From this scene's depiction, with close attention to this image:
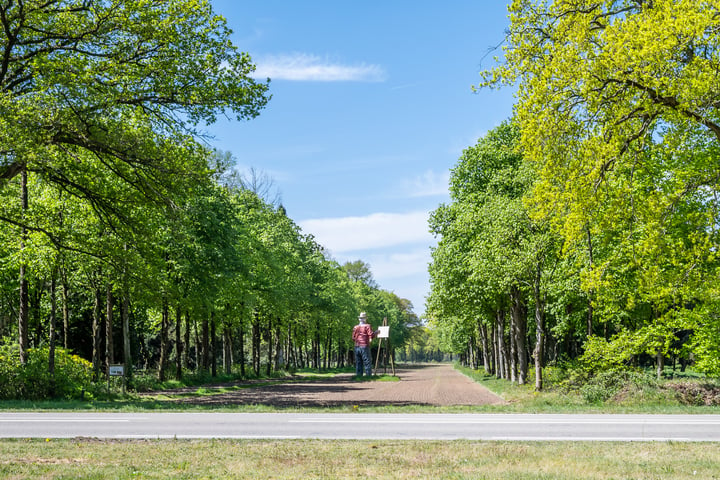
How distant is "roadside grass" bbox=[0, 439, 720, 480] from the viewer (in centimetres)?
744

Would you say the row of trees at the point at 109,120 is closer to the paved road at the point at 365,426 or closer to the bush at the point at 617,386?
the paved road at the point at 365,426

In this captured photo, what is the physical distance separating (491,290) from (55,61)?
21384 mm

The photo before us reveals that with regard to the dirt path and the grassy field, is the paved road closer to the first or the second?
the grassy field

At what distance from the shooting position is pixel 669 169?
76.7ft

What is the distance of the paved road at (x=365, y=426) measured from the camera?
10.9 m

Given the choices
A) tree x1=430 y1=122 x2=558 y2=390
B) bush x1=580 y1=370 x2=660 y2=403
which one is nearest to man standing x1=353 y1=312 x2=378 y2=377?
tree x1=430 y1=122 x2=558 y2=390

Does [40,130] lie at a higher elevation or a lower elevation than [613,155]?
higher

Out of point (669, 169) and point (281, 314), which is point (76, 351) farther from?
point (669, 169)

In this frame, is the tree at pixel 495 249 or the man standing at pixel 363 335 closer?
the tree at pixel 495 249

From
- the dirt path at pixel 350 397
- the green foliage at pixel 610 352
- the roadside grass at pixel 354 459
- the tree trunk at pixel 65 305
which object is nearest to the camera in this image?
the roadside grass at pixel 354 459

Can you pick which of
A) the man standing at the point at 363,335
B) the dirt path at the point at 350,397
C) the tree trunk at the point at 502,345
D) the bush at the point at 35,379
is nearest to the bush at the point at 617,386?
the dirt path at the point at 350,397

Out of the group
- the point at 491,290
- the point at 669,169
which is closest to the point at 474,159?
the point at 491,290

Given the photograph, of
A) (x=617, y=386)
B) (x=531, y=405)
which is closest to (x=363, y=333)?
(x=531, y=405)

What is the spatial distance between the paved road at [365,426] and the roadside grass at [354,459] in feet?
3.38
